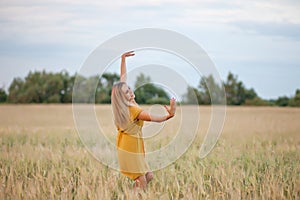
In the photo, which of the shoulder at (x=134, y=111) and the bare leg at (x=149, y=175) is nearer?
the shoulder at (x=134, y=111)

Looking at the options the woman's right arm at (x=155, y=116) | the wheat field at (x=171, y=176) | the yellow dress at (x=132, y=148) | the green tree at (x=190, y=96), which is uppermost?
the green tree at (x=190, y=96)

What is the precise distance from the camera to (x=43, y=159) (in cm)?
734

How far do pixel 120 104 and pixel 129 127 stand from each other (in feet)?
0.87

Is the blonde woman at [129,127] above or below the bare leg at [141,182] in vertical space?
above

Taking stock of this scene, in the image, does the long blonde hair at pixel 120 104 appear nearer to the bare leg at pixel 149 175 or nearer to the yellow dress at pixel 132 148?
the yellow dress at pixel 132 148

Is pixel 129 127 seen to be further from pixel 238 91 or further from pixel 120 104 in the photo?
pixel 238 91

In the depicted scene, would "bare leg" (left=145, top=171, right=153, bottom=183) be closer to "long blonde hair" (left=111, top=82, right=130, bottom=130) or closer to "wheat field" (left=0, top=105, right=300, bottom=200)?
"wheat field" (left=0, top=105, right=300, bottom=200)

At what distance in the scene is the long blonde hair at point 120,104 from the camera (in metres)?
4.89

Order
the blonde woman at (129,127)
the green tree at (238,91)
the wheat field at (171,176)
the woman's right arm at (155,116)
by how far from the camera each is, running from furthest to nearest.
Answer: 1. the green tree at (238,91)
2. the wheat field at (171,176)
3. the blonde woman at (129,127)
4. the woman's right arm at (155,116)

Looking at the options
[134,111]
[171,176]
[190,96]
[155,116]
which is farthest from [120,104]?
[171,176]

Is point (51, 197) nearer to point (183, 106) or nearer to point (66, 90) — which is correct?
point (183, 106)

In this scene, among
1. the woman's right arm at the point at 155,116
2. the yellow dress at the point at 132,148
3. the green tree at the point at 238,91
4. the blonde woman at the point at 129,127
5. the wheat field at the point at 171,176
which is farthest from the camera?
the green tree at the point at 238,91

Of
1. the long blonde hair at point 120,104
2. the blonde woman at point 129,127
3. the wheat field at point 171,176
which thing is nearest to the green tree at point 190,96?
the wheat field at point 171,176

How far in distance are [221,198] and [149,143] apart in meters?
4.02
